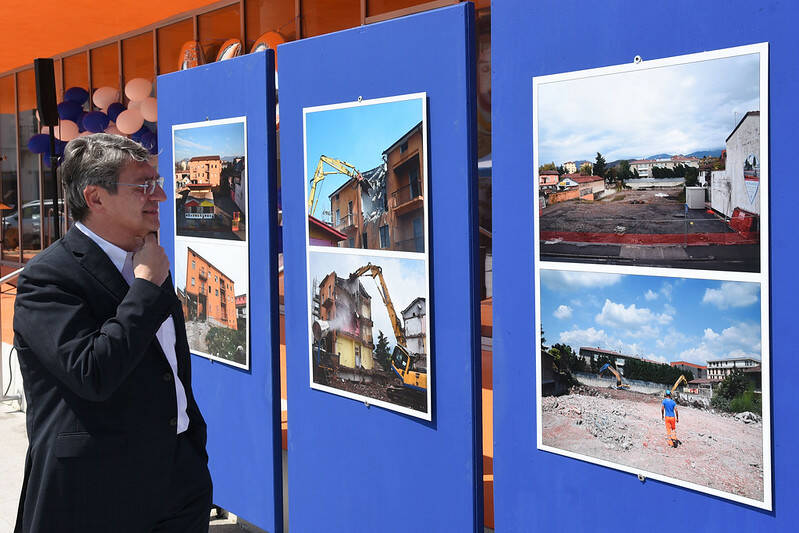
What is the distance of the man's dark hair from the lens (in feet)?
7.04

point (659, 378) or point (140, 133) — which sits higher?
point (140, 133)

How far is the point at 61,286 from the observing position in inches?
80.2

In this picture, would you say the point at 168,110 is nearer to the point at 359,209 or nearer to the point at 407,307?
the point at 359,209

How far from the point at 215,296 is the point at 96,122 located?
23.6 feet

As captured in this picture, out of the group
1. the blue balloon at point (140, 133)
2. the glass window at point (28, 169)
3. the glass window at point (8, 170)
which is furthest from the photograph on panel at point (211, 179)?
the glass window at point (8, 170)

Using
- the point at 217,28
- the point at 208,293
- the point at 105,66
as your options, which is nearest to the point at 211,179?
the point at 208,293

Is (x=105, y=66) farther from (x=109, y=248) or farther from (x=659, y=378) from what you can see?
(x=659, y=378)

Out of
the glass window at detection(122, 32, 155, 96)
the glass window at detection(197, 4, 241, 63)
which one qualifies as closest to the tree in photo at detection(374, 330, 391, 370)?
the glass window at detection(197, 4, 241, 63)

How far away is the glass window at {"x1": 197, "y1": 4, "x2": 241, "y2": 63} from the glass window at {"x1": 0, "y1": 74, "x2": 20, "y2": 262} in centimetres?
733

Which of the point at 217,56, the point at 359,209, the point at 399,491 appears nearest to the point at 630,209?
the point at 359,209

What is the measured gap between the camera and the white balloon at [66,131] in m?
10.7

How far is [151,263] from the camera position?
208cm

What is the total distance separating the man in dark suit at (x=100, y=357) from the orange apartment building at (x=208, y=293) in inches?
56.9

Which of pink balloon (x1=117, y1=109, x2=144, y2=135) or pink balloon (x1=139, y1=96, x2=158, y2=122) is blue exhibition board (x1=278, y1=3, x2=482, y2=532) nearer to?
pink balloon (x1=139, y1=96, x2=158, y2=122)
